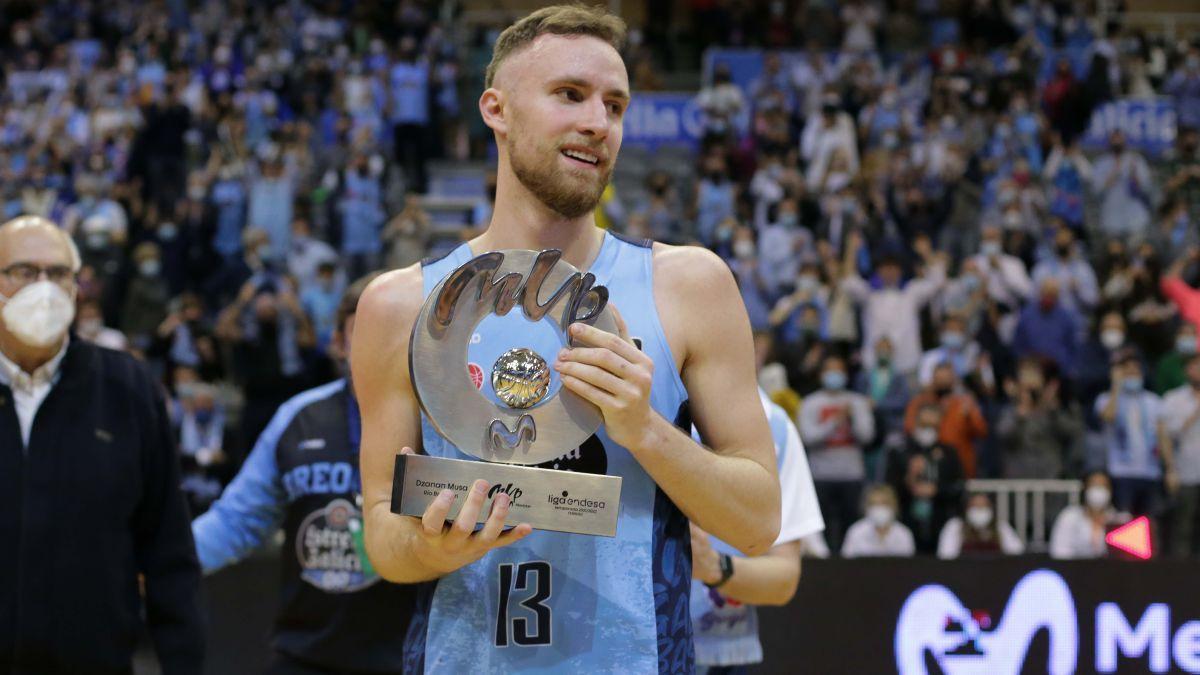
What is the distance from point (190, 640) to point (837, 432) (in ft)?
30.0

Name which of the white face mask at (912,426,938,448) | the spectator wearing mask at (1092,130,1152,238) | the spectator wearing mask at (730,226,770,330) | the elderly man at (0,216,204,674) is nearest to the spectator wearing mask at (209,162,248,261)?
the spectator wearing mask at (730,226,770,330)

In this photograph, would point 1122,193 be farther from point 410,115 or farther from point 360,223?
point 360,223

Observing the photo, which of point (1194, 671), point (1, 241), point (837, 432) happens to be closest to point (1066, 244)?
point (837, 432)

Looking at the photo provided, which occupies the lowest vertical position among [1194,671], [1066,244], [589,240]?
[1194,671]

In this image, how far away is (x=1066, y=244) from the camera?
1627 centimetres

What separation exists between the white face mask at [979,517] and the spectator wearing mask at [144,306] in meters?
8.53

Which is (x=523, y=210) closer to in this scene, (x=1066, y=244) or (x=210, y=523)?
(x=210, y=523)

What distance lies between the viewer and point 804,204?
17.4m

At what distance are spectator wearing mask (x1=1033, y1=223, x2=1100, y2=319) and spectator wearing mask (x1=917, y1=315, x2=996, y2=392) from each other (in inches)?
54.2

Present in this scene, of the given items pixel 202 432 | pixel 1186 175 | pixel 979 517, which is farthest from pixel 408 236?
pixel 1186 175

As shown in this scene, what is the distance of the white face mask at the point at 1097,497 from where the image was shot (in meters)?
11.9

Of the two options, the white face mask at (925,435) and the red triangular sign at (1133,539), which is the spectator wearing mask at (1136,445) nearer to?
the white face mask at (925,435)

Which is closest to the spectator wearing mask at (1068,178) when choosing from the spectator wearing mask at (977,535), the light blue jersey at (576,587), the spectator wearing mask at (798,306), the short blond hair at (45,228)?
the spectator wearing mask at (798,306)

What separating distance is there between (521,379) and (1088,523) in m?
10.0
